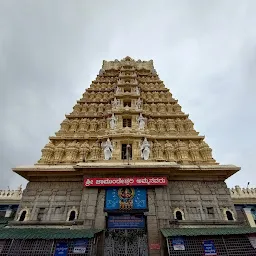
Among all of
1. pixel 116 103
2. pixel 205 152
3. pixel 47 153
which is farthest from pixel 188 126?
pixel 47 153

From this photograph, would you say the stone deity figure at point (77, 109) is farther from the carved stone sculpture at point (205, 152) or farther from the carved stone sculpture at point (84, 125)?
the carved stone sculpture at point (205, 152)

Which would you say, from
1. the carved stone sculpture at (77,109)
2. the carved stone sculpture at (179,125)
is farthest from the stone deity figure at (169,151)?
the carved stone sculpture at (77,109)

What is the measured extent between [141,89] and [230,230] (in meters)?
16.5

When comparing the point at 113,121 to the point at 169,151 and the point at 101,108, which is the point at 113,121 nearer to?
the point at 101,108

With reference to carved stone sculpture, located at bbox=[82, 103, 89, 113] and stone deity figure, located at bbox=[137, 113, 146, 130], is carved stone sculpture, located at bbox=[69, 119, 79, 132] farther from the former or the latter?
stone deity figure, located at bbox=[137, 113, 146, 130]

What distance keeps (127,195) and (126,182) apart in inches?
35.5

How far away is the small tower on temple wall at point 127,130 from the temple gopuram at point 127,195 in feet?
0.32

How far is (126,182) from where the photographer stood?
13.6m

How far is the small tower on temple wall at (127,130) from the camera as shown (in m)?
16.4

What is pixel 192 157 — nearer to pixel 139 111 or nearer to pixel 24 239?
pixel 139 111

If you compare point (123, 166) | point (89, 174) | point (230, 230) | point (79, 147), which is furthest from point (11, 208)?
point (230, 230)

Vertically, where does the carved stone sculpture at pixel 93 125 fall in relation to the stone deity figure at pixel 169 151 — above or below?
above

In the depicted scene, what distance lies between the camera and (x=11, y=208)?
61.6 ft

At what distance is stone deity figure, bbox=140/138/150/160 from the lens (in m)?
16.0
